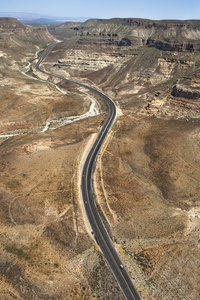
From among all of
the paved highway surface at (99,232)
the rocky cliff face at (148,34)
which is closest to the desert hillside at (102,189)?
the paved highway surface at (99,232)

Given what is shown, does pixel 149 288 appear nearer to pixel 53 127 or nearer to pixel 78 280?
pixel 78 280

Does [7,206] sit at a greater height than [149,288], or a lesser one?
greater

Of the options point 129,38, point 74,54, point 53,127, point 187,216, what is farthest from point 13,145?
point 129,38

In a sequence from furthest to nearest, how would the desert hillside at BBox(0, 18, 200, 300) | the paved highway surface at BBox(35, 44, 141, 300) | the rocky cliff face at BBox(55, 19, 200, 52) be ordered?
the rocky cliff face at BBox(55, 19, 200, 52) < the desert hillside at BBox(0, 18, 200, 300) < the paved highway surface at BBox(35, 44, 141, 300)

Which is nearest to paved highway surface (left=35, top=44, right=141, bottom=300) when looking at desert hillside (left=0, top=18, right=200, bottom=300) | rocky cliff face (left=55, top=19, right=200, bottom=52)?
desert hillside (left=0, top=18, right=200, bottom=300)

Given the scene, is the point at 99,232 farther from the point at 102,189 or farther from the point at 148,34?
the point at 148,34

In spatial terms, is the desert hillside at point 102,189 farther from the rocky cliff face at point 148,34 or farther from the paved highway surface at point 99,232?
the rocky cliff face at point 148,34

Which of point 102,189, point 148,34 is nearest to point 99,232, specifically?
point 102,189

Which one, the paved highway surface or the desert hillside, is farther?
the desert hillside

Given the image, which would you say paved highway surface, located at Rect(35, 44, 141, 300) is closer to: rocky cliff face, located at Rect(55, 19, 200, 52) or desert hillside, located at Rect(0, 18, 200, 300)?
desert hillside, located at Rect(0, 18, 200, 300)
